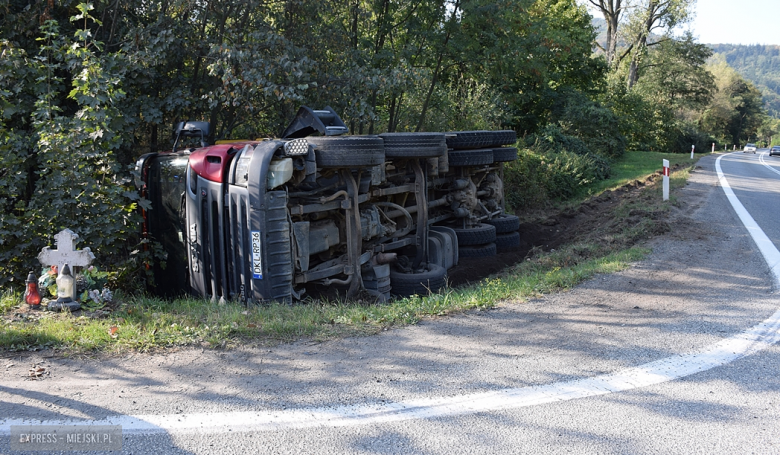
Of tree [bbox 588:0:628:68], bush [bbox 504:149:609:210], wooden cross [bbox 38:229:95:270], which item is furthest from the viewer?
tree [bbox 588:0:628:68]

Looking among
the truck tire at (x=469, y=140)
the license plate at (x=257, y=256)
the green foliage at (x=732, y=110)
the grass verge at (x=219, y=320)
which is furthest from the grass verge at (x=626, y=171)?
the green foliage at (x=732, y=110)

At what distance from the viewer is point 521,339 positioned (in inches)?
186

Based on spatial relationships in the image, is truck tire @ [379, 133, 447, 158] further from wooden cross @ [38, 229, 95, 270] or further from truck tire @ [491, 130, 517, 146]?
wooden cross @ [38, 229, 95, 270]

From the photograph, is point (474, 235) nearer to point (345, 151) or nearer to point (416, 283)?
point (416, 283)

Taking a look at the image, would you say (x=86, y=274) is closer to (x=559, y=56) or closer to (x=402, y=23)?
(x=402, y=23)

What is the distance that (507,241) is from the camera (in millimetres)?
10930

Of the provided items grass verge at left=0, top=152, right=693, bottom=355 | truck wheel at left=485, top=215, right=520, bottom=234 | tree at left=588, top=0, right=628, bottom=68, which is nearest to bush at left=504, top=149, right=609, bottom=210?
truck wheel at left=485, top=215, right=520, bottom=234

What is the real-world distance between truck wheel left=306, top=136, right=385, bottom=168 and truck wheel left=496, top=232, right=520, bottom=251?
180 inches

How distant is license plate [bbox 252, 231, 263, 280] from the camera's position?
5.87 meters

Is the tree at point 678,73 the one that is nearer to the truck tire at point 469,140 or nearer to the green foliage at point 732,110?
the green foliage at point 732,110

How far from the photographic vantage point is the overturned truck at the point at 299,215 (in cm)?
598

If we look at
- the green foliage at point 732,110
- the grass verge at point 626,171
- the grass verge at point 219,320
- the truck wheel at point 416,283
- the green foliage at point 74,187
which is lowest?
Answer: the truck wheel at point 416,283

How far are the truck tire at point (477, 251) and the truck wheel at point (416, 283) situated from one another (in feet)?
6.61

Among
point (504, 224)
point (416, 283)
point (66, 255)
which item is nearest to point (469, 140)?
point (504, 224)
